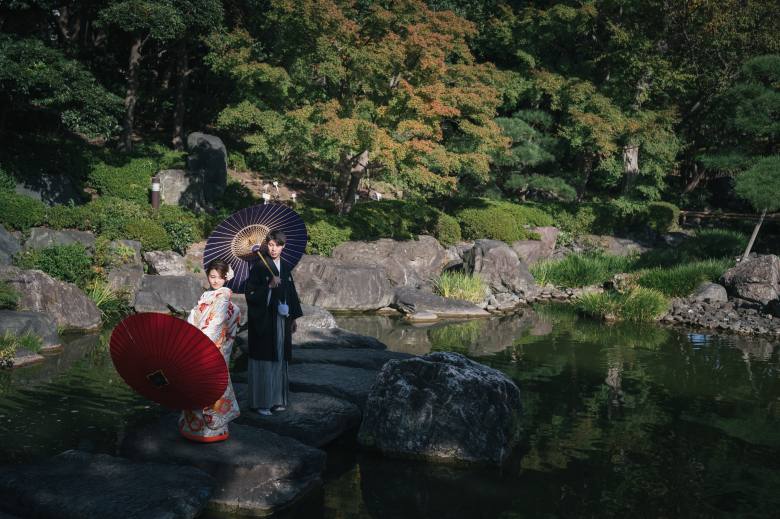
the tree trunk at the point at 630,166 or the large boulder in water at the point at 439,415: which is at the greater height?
the tree trunk at the point at 630,166

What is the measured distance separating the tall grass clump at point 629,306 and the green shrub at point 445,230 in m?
6.16

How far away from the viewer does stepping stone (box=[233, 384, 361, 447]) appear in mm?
6844

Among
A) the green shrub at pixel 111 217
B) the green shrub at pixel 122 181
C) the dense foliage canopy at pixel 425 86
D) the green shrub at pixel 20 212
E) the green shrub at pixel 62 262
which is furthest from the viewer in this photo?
the green shrub at pixel 122 181

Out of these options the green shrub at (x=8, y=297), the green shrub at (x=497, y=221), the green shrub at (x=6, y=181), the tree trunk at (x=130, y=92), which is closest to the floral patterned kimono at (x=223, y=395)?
the green shrub at (x=8, y=297)

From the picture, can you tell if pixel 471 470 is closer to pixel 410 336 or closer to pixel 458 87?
pixel 410 336

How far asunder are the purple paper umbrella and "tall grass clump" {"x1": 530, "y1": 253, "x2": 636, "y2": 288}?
1384cm

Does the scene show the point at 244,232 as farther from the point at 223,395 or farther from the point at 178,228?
the point at 178,228

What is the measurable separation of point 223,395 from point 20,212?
38.6 feet

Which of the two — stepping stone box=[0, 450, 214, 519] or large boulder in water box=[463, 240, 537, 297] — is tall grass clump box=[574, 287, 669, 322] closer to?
large boulder in water box=[463, 240, 537, 297]

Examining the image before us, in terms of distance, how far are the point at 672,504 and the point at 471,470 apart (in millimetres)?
1744

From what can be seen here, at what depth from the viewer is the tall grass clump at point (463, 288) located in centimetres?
1758

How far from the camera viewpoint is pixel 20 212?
15.7 meters

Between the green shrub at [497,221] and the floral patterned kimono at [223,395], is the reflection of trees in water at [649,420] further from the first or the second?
the green shrub at [497,221]

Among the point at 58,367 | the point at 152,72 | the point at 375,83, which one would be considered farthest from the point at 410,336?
the point at 152,72
